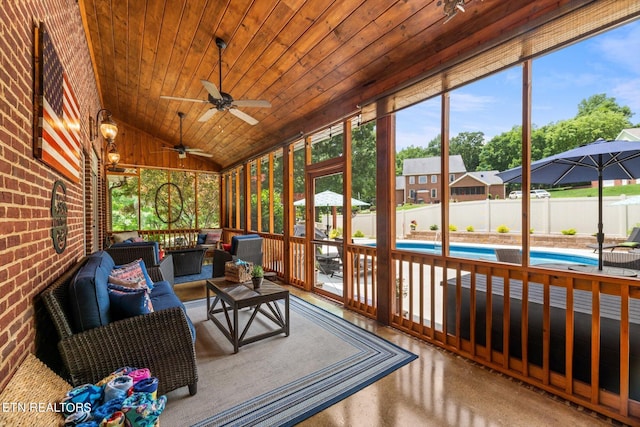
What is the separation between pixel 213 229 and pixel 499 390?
299 inches

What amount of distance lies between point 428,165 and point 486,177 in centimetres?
56

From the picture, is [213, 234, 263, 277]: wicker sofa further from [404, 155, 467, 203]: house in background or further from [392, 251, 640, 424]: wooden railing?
[392, 251, 640, 424]: wooden railing

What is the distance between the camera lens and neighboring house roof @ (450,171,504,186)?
2537 millimetres

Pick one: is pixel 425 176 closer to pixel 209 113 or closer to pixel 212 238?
pixel 209 113

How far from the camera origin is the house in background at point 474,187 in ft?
8.67

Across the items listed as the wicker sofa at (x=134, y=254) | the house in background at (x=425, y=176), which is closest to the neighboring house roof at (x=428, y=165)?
the house in background at (x=425, y=176)

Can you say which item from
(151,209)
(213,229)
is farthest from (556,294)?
(151,209)

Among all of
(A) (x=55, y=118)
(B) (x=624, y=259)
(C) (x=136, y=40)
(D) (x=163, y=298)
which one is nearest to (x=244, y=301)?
(D) (x=163, y=298)

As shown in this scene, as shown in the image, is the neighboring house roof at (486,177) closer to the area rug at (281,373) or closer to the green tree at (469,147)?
the green tree at (469,147)

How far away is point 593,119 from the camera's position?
233 centimetres

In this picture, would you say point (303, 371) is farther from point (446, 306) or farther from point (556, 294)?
point (556, 294)

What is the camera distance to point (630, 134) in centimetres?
217

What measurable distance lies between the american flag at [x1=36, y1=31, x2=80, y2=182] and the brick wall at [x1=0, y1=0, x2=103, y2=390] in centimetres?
9

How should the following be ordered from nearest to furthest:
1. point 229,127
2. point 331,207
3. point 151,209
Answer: point 331,207 → point 229,127 → point 151,209
